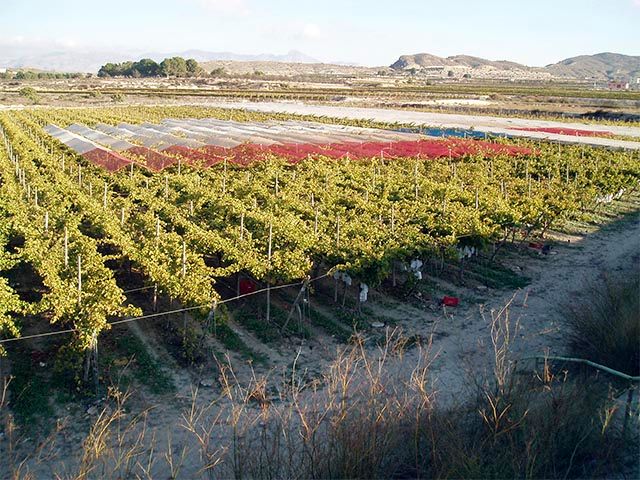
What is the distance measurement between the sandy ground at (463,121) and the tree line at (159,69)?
6824cm

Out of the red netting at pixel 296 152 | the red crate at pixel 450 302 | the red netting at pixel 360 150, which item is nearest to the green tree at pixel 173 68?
the red netting at pixel 296 152

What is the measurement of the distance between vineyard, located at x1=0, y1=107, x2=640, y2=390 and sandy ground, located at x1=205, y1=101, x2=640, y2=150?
6.31 metres

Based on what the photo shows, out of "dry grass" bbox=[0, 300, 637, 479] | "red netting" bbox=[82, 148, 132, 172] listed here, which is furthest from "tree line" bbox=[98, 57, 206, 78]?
"dry grass" bbox=[0, 300, 637, 479]

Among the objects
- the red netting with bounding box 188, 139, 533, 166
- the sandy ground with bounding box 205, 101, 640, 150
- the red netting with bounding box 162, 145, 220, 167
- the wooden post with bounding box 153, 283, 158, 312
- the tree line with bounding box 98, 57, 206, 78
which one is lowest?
the wooden post with bounding box 153, 283, 158, 312

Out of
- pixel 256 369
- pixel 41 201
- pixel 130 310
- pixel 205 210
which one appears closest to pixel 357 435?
pixel 256 369

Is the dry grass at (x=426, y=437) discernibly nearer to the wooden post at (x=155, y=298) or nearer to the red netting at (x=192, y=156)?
the wooden post at (x=155, y=298)

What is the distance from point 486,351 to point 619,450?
4.57m

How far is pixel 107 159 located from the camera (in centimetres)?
2452

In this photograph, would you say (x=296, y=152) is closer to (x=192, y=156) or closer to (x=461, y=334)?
(x=192, y=156)

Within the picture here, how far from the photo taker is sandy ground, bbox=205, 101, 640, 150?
36.2 meters

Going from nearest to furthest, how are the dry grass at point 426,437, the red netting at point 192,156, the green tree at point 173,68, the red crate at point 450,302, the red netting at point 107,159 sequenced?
the dry grass at point 426,437 < the red crate at point 450,302 < the red netting at point 107,159 < the red netting at point 192,156 < the green tree at point 173,68

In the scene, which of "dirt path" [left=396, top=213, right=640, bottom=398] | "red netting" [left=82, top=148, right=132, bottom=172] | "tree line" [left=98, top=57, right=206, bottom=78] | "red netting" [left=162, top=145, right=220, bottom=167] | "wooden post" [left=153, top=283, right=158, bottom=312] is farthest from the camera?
"tree line" [left=98, top=57, right=206, bottom=78]

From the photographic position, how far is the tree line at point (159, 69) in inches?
5054

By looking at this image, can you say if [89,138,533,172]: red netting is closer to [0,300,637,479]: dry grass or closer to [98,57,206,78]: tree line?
[0,300,637,479]: dry grass
